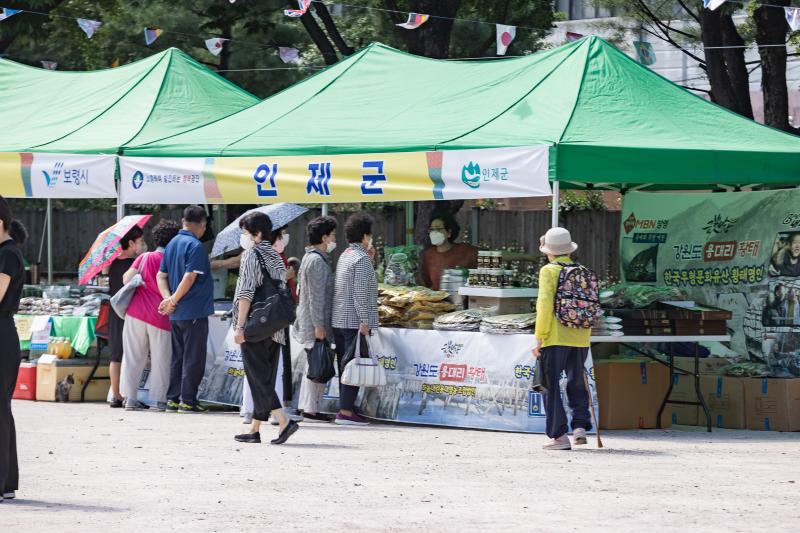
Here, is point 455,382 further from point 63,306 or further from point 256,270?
point 63,306

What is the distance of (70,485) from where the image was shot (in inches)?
356

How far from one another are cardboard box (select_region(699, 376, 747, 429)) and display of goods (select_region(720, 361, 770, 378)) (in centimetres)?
11

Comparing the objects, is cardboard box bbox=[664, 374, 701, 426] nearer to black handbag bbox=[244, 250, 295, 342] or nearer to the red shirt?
the red shirt

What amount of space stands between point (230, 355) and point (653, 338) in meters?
4.37

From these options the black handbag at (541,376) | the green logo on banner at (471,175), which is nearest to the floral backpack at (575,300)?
the black handbag at (541,376)

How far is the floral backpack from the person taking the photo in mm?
10852

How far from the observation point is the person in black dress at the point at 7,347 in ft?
26.7

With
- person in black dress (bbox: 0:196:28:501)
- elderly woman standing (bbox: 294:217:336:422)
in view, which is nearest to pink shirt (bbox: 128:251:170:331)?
elderly woman standing (bbox: 294:217:336:422)

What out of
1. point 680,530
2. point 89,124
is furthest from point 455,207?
point 680,530

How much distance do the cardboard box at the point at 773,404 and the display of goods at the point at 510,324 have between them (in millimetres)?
2300

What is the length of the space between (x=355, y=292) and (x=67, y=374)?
13.4ft

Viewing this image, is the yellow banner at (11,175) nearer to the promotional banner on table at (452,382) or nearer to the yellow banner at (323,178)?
the yellow banner at (323,178)

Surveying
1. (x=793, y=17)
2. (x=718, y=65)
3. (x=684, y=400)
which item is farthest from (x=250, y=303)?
(x=718, y=65)

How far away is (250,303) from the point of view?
1105cm
